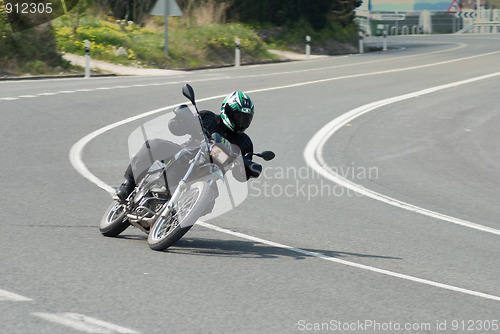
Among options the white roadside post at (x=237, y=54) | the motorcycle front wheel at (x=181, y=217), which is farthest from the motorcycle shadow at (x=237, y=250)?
the white roadside post at (x=237, y=54)

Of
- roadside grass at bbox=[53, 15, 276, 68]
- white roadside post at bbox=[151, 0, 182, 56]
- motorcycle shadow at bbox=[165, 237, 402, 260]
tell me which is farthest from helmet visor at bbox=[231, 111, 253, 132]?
white roadside post at bbox=[151, 0, 182, 56]

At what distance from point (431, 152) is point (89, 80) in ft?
42.4

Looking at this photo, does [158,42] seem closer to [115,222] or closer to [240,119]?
[115,222]

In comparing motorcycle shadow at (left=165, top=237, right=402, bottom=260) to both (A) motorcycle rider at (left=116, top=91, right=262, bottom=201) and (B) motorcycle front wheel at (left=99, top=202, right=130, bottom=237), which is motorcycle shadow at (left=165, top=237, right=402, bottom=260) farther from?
(A) motorcycle rider at (left=116, top=91, right=262, bottom=201)

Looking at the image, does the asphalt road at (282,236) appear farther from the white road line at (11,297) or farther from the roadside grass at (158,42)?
the roadside grass at (158,42)

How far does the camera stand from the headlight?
6.65m

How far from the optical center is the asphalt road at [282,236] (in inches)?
211

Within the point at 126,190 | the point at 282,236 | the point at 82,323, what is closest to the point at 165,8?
the point at 282,236

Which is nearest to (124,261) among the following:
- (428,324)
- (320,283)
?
(320,283)

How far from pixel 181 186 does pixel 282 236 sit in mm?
1522

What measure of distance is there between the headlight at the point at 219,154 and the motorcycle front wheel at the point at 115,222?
48.9 inches

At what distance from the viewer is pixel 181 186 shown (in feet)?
22.6

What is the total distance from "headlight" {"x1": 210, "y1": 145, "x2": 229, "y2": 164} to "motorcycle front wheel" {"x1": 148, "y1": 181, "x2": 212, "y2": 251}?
0.27 metres

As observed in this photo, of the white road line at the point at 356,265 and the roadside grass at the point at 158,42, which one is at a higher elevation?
the roadside grass at the point at 158,42
